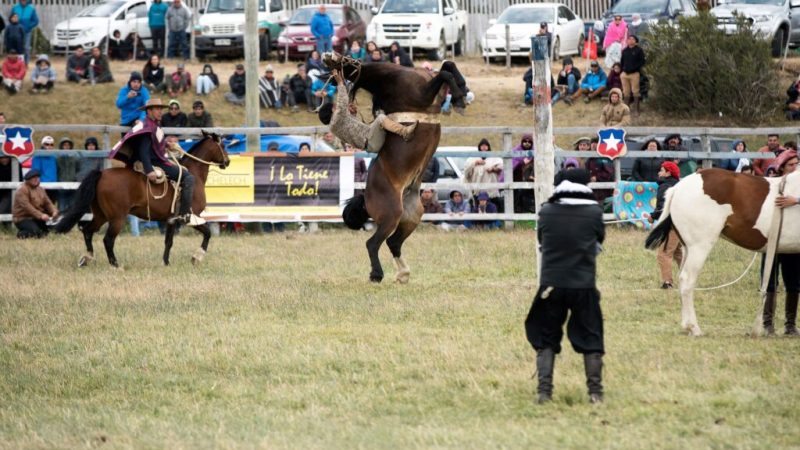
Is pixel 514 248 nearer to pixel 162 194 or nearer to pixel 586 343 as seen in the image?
pixel 162 194

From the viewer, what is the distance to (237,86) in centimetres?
3212

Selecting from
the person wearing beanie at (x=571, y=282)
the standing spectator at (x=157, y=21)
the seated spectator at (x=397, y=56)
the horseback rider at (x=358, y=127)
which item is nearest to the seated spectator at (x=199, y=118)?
the seated spectator at (x=397, y=56)

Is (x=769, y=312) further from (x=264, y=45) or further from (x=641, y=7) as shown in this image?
(x=264, y=45)

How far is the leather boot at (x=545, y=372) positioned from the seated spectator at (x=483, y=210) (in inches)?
514

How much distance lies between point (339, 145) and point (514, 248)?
498cm

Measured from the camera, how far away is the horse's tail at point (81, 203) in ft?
56.3

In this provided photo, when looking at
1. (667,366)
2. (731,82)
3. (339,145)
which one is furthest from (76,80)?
(667,366)

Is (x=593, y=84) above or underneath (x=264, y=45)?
underneath

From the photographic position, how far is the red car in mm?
37562

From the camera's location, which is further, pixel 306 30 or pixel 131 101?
pixel 306 30

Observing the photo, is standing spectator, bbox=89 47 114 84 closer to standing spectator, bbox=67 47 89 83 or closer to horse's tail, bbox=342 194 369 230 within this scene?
standing spectator, bbox=67 47 89 83

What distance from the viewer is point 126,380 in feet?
34.6

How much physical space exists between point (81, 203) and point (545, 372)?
9608 mm

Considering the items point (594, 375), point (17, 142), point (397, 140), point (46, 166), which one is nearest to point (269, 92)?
point (46, 166)
